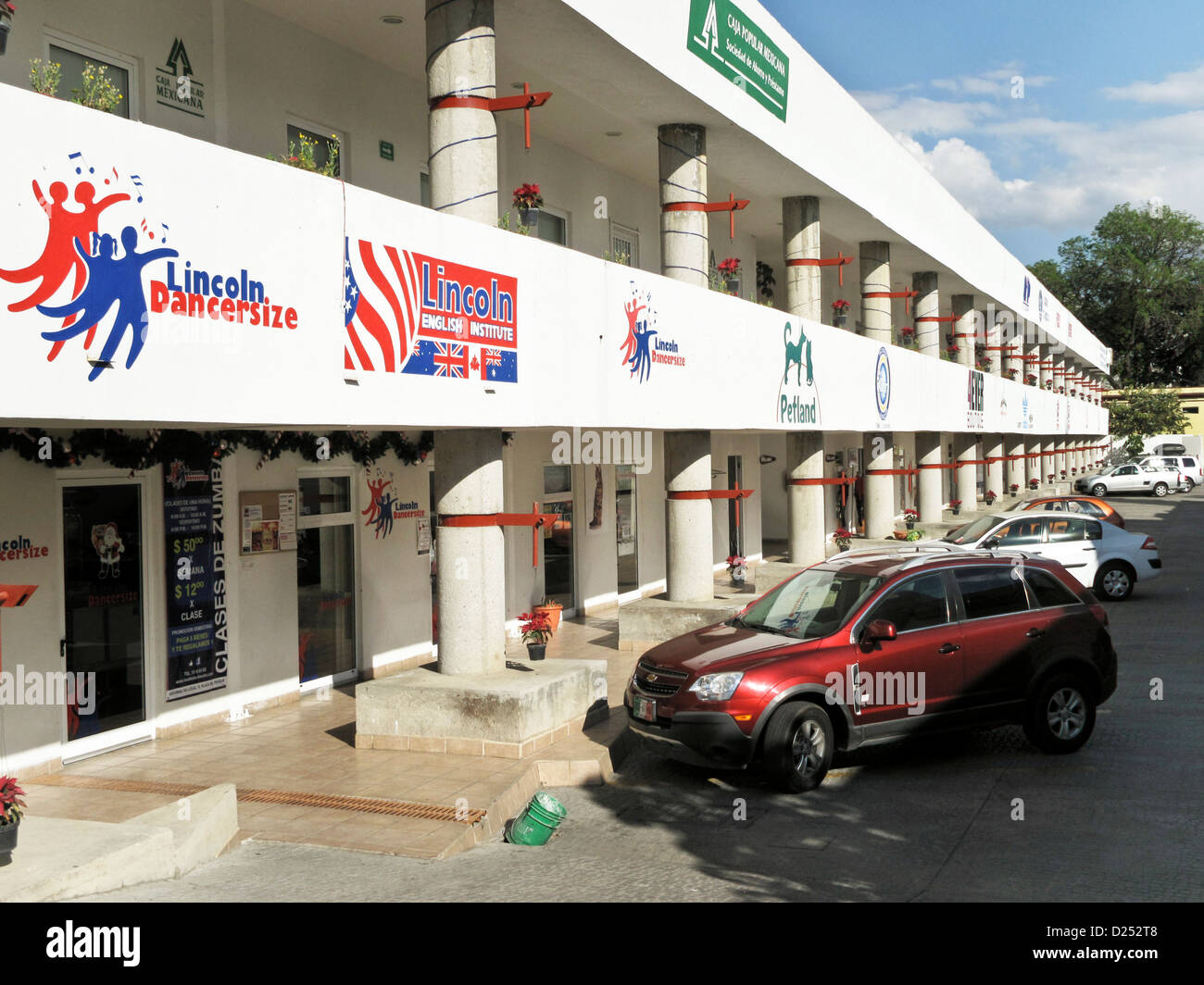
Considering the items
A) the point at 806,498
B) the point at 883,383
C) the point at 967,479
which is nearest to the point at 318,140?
the point at 806,498

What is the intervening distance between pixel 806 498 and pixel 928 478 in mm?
10758

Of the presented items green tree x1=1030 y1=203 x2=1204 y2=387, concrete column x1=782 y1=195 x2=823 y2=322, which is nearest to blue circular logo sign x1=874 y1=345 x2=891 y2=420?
concrete column x1=782 y1=195 x2=823 y2=322

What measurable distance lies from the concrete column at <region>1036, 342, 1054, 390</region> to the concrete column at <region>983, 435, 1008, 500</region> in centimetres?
1131

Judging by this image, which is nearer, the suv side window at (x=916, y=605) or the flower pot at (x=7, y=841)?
the flower pot at (x=7, y=841)

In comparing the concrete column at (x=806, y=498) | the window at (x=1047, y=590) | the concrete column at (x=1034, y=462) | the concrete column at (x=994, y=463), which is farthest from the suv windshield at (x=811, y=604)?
the concrete column at (x=1034, y=462)

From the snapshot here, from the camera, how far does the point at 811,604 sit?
1029 cm

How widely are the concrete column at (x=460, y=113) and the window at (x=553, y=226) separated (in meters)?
6.49

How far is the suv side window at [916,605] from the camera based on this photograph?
9.77 m

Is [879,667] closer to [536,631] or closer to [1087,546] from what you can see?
[536,631]

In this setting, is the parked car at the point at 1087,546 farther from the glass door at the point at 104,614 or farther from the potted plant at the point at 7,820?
the potted plant at the point at 7,820

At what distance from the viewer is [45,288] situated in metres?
6.20
